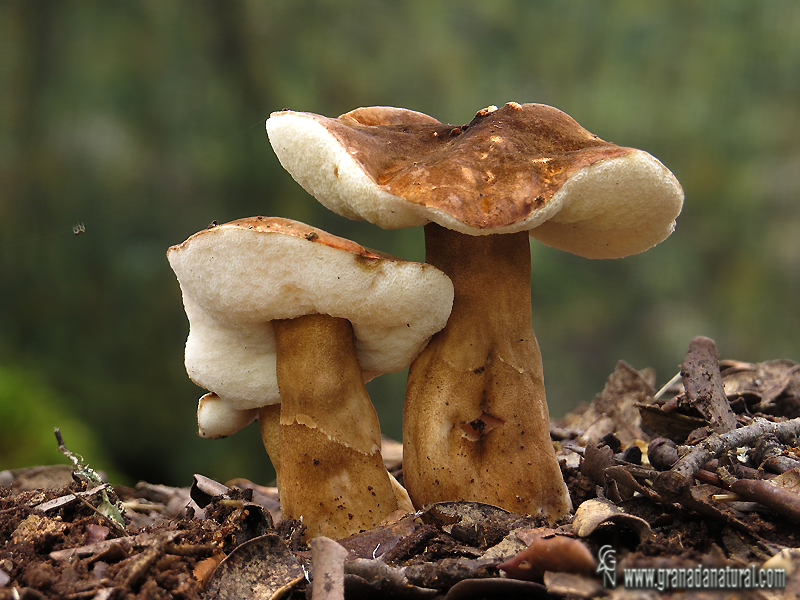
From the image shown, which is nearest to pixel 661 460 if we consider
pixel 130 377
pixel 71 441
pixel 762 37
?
pixel 71 441

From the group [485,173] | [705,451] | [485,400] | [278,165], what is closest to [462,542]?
[485,400]

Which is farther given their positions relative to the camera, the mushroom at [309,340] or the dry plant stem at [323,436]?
the dry plant stem at [323,436]

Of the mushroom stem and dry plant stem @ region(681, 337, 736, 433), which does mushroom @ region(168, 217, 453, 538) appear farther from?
dry plant stem @ region(681, 337, 736, 433)

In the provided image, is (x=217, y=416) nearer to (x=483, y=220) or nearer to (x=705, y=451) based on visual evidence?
(x=483, y=220)

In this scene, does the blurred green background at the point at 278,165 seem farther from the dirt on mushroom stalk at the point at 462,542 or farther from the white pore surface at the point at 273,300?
the dirt on mushroom stalk at the point at 462,542

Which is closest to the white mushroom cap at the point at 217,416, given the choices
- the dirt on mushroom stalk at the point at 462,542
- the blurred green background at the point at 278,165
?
the dirt on mushroom stalk at the point at 462,542

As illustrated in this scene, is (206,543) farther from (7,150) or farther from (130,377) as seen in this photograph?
(7,150)
